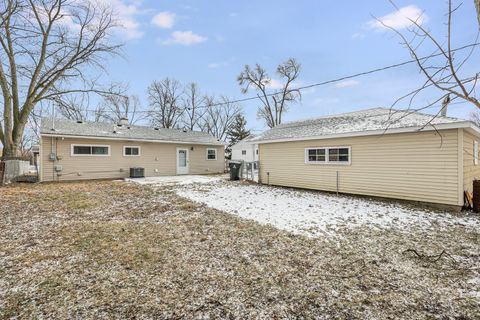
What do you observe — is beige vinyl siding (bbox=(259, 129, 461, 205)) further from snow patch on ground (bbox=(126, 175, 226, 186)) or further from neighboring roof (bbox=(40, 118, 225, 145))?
neighboring roof (bbox=(40, 118, 225, 145))

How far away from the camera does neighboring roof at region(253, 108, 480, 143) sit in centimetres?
674

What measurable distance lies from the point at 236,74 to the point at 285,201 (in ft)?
81.5

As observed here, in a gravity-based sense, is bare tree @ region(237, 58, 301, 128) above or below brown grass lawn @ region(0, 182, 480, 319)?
above

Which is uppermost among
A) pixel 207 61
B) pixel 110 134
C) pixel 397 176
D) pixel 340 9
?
pixel 207 61

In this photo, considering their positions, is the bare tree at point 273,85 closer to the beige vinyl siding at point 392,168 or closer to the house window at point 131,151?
the house window at point 131,151

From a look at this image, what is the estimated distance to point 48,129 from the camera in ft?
39.5

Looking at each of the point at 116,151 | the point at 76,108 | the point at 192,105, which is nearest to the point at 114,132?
the point at 116,151

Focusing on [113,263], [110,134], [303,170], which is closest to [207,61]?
[110,134]

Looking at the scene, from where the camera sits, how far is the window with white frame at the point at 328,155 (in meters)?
8.87

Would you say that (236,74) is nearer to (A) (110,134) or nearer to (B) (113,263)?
(A) (110,134)

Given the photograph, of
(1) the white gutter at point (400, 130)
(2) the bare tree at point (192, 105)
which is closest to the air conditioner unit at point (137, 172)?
(1) the white gutter at point (400, 130)

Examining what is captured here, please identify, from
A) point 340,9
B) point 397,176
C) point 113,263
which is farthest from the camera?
point 397,176

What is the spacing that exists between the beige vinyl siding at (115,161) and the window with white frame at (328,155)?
386 inches

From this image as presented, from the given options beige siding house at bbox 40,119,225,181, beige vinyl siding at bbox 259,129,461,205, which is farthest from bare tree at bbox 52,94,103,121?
beige vinyl siding at bbox 259,129,461,205
